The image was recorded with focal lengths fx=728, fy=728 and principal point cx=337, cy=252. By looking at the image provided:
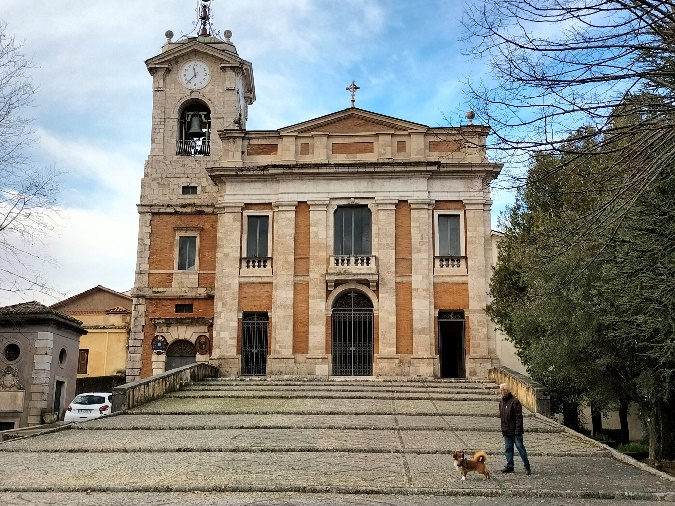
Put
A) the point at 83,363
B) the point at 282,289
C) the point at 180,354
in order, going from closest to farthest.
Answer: the point at 282,289 < the point at 180,354 < the point at 83,363

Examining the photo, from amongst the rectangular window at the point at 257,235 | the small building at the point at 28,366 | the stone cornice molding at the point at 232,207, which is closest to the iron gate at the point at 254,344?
the rectangular window at the point at 257,235

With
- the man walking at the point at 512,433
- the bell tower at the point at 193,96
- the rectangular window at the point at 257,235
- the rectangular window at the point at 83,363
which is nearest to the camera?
the man walking at the point at 512,433

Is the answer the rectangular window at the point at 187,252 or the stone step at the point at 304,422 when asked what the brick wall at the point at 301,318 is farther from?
the stone step at the point at 304,422

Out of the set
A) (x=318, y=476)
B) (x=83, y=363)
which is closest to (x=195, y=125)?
(x=83, y=363)

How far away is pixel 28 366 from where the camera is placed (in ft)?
79.0

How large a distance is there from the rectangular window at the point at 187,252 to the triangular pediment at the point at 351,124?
555 centimetres

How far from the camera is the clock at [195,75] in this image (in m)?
30.2

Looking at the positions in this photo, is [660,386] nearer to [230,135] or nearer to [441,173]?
[441,173]

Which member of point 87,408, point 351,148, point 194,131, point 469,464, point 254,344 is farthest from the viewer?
point 194,131

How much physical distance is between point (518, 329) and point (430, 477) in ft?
31.7

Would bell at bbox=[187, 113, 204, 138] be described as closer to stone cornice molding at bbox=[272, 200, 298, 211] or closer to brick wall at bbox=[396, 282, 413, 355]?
stone cornice molding at bbox=[272, 200, 298, 211]

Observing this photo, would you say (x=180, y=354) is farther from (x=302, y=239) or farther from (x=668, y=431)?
(x=668, y=431)

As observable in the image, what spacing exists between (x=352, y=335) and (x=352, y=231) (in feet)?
12.6

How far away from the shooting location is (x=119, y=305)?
43.8 m
